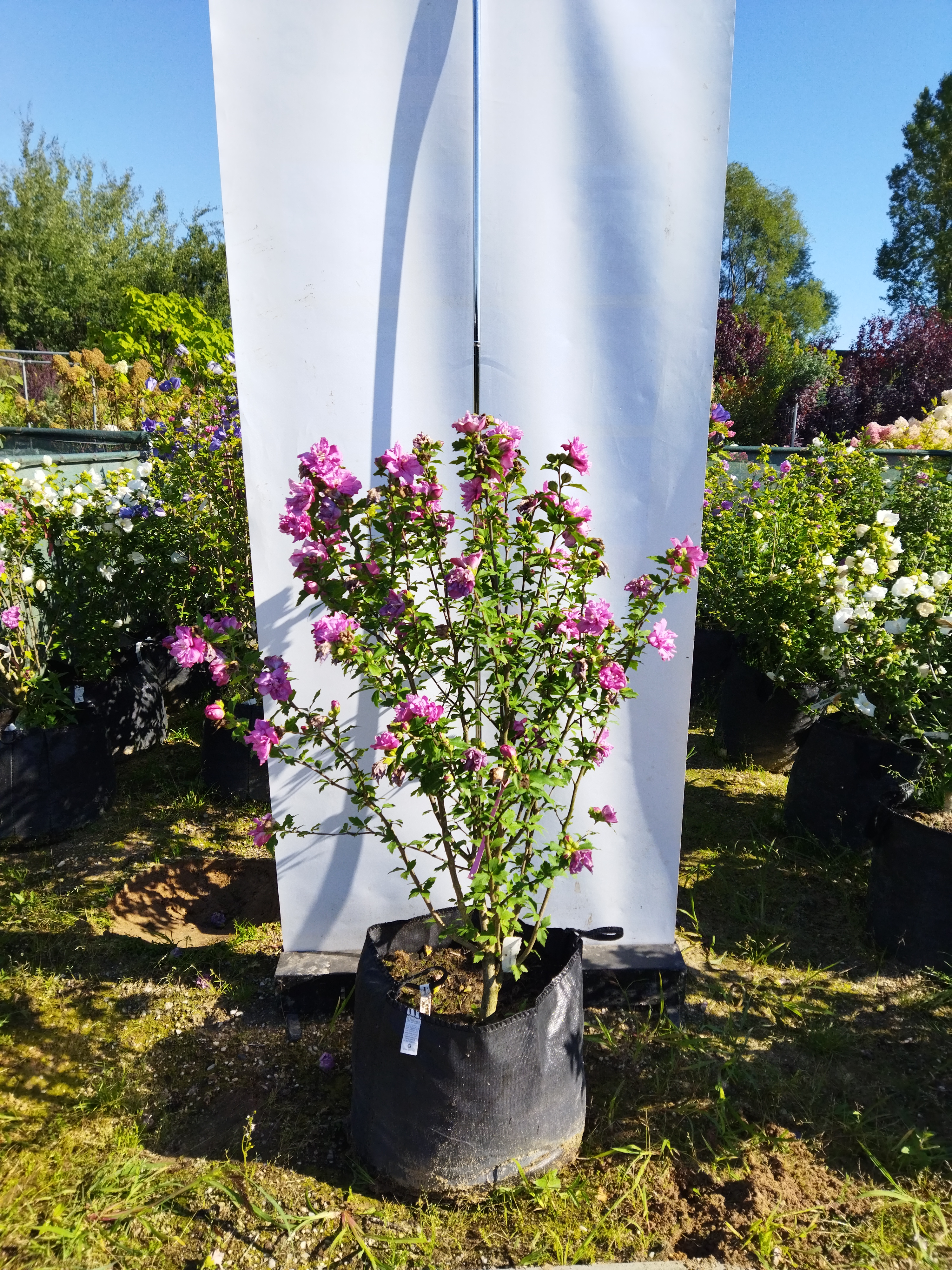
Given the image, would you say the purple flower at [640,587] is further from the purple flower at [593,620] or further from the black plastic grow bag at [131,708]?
the black plastic grow bag at [131,708]

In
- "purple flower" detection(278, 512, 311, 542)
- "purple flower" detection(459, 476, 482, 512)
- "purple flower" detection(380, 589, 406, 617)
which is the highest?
"purple flower" detection(459, 476, 482, 512)

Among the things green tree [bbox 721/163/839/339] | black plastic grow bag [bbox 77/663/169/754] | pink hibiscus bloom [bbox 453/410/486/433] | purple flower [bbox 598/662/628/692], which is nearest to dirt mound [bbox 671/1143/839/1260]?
purple flower [bbox 598/662/628/692]

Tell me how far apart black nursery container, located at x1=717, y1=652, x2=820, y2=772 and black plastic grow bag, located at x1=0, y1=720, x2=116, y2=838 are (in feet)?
9.43

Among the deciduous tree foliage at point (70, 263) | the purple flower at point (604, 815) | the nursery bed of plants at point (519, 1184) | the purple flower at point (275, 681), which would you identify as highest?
the deciduous tree foliage at point (70, 263)

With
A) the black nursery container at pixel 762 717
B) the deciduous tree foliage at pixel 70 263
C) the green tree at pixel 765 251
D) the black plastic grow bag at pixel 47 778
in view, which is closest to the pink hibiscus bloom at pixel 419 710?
the black plastic grow bag at pixel 47 778

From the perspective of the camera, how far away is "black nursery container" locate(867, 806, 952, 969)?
2531mm

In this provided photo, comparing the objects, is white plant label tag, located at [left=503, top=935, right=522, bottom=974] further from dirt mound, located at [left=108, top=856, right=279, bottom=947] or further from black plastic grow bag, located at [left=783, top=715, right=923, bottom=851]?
black plastic grow bag, located at [left=783, top=715, right=923, bottom=851]

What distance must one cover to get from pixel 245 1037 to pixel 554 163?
2322 millimetres

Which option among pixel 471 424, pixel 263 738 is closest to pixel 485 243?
pixel 471 424

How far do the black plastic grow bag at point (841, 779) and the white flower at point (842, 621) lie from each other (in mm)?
384

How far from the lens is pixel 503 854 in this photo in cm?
182

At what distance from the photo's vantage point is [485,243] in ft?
6.40

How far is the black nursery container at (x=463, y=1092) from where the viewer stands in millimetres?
1693

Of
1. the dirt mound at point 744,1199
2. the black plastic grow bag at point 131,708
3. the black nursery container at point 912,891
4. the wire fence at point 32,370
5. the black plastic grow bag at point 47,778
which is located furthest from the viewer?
the wire fence at point 32,370
